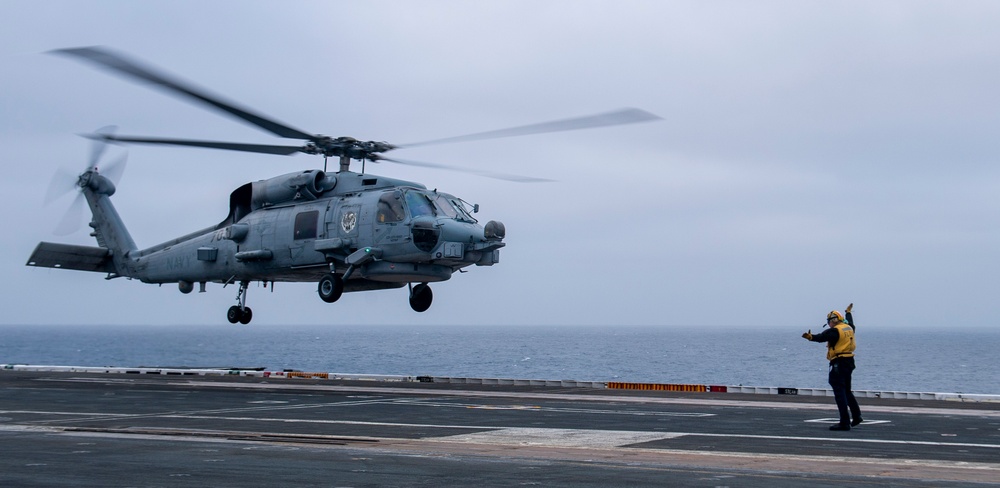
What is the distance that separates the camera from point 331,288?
84.6 ft

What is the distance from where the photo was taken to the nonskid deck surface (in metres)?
10.9

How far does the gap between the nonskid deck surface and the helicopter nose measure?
3.84 meters

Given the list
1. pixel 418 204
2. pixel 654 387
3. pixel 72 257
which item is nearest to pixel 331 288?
pixel 418 204

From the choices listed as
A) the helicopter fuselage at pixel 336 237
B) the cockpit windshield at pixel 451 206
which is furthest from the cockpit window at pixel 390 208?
the cockpit windshield at pixel 451 206

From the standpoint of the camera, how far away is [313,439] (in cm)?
1457

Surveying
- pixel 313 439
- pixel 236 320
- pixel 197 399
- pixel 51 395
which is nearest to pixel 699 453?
pixel 313 439

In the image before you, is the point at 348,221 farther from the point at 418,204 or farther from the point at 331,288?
the point at 418,204

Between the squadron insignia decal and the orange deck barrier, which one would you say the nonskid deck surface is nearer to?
the orange deck barrier

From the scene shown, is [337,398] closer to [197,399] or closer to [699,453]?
[197,399]

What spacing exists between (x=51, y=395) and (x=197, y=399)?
4.13 metres

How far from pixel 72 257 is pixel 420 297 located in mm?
11450

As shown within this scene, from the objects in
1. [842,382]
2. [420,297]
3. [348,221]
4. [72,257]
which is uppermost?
[348,221]

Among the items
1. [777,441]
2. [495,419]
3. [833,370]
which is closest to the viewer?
[777,441]

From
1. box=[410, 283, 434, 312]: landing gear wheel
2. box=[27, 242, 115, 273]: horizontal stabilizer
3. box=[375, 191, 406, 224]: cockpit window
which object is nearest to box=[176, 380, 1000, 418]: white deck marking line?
box=[410, 283, 434, 312]: landing gear wheel
